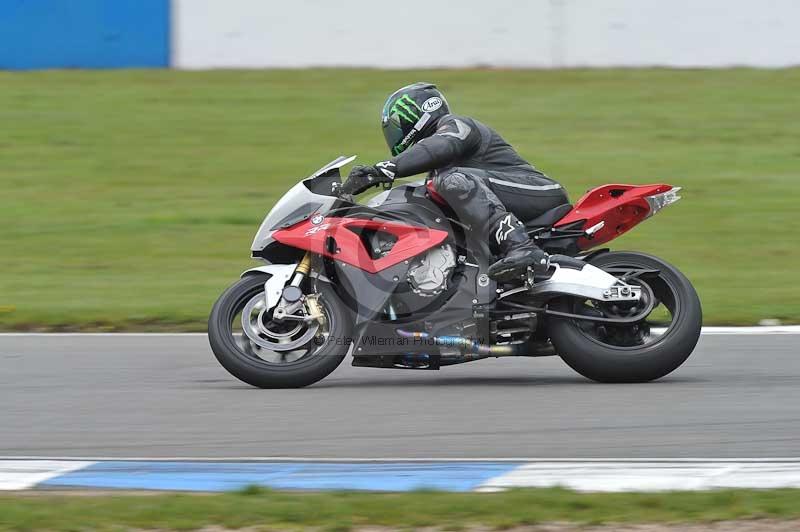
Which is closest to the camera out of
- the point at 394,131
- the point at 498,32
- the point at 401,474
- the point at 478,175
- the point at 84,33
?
the point at 401,474

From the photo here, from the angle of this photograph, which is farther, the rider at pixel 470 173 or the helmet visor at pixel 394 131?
the helmet visor at pixel 394 131

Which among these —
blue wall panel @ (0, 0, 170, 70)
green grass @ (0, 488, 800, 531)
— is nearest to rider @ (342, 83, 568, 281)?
green grass @ (0, 488, 800, 531)

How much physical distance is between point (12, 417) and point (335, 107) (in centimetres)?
1216

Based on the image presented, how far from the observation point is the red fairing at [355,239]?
7211 mm

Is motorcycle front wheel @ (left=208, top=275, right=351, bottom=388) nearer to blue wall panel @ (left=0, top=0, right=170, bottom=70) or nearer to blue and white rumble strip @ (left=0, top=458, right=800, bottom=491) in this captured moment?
blue and white rumble strip @ (left=0, top=458, right=800, bottom=491)

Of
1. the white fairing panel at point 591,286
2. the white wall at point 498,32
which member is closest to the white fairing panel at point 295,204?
the white fairing panel at point 591,286

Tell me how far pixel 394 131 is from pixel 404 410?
157 centimetres

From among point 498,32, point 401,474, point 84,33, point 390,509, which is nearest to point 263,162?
point 498,32

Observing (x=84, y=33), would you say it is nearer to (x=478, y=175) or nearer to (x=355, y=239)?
(x=355, y=239)

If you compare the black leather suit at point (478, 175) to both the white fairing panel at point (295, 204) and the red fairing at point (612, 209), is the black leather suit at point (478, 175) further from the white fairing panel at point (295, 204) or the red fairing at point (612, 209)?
the white fairing panel at point (295, 204)

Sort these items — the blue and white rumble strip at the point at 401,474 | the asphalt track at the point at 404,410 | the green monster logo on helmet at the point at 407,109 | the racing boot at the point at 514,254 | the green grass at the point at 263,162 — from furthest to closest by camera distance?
the green grass at the point at 263,162 → the green monster logo on helmet at the point at 407,109 → the racing boot at the point at 514,254 → the asphalt track at the point at 404,410 → the blue and white rumble strip at the point at 401,474

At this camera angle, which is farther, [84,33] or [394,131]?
[84,33]

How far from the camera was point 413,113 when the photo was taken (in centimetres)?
736

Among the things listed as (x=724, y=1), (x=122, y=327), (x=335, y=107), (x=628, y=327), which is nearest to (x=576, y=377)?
(x=628, y=327)
